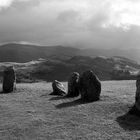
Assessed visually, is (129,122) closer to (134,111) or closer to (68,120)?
(134,111)

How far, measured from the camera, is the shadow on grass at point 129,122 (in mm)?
20766

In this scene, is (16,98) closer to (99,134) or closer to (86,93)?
(86,93)

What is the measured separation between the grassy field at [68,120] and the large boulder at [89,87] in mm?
898

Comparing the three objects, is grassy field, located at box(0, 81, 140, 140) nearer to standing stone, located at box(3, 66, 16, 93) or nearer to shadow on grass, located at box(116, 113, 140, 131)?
shadow on grass, located at box(116, 113, 140, 131)

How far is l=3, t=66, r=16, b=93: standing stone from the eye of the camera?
38.8 metres

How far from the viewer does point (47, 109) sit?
26.4 m

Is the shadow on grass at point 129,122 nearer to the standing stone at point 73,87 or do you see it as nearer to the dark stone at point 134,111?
the dark stone at point 134,111

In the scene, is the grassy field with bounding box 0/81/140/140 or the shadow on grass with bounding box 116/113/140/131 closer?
the grassy field with bounding box 0/81/140/140

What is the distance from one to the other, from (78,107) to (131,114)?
16.4 ft

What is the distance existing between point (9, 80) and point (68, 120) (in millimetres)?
19065

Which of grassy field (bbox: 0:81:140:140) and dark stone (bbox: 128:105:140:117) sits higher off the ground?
dark stone (bbox: 128:105:140:117)

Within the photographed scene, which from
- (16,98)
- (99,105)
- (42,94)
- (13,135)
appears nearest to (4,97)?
(16,98)

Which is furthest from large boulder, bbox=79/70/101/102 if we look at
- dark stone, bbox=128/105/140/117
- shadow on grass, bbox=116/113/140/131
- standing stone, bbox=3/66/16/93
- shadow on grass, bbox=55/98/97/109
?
standing stone, bbox=3/66/16/93

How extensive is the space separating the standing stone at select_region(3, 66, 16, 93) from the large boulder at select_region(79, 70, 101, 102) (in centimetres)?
1154
